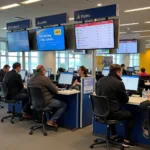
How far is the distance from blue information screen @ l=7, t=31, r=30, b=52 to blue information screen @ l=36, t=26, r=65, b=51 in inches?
17.8

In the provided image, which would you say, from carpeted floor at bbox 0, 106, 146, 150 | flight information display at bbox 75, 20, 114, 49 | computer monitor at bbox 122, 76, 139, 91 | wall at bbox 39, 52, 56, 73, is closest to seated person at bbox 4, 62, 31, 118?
carpeted floor at bbox 0, 106, 146, 150

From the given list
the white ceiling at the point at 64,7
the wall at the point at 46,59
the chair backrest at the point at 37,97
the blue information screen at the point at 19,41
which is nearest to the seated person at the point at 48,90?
the chair backrest at the point at 37,97

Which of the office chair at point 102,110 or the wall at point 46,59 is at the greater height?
the wall at point 46,59

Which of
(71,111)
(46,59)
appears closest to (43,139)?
(71,111)

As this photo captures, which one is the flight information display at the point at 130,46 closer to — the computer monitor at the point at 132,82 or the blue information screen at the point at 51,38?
the blue information screen at the point at 51,38

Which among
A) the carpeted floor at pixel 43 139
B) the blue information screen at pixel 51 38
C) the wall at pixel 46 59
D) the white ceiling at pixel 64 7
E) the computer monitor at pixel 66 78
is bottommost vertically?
the carpeted floor at pixel 43 139

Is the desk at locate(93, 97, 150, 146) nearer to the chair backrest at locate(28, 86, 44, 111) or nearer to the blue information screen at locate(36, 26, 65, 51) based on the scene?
the chair backrest at locate(28, 86, 44, 111)

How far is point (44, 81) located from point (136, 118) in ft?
5.63

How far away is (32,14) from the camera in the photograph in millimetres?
8312

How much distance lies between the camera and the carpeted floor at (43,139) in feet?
11.3

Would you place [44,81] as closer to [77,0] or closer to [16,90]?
[16,90]

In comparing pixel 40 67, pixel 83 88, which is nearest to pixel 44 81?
pixel 40 67

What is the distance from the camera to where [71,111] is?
4.39m

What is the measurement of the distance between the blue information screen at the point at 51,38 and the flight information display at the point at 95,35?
19.3 inches
